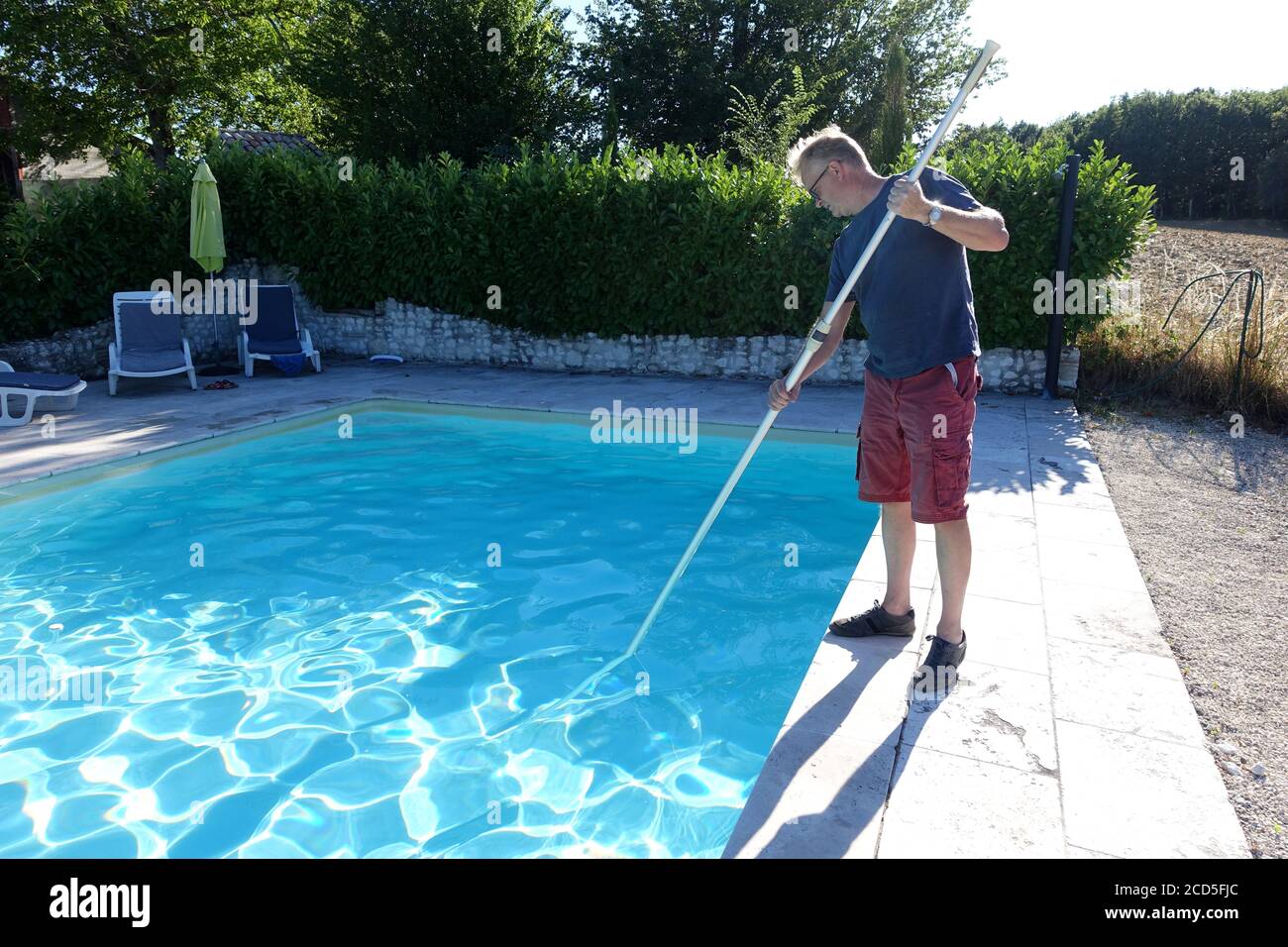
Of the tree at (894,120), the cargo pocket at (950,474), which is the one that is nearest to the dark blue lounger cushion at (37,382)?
the cargo pocket at (950,474)

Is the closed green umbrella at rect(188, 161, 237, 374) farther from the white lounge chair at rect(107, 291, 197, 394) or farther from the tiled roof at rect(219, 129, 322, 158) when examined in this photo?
the tiled roof at rect(219, 129, 322, 158)

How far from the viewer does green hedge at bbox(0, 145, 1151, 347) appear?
9883mm

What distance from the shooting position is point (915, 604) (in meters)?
4.47

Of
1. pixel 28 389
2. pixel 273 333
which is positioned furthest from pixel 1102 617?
pixel 273 333

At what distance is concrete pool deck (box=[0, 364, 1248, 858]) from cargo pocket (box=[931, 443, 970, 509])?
796mm

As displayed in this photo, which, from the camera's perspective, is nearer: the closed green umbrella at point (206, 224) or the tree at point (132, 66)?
the closed green umbrella at point (206, 224)

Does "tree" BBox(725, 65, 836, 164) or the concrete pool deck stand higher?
"tree" BBox(725, 65, 836, 164)

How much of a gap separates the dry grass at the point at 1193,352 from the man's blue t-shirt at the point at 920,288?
6.92 metres

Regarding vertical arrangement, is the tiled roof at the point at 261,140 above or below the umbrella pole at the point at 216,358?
above

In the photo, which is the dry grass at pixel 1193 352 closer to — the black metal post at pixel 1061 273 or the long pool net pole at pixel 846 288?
the black metal post at pixel 1061 273

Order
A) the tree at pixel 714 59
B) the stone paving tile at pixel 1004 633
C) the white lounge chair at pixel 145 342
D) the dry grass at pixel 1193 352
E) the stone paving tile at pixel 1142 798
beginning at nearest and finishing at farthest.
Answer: the stone paving tile at pixel 1142 798 → the stone paving tile at pixel 1004 633 → the dry grass at pixel 1193 352 → the white lounge chair at pixel 145 342 → the tree at pixel 714 59

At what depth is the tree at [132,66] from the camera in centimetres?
2038

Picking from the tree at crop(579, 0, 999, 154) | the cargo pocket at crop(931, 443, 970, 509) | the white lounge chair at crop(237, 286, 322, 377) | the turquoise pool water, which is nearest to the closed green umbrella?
the white lounge chair at crop(237, 286, 322, 377)
